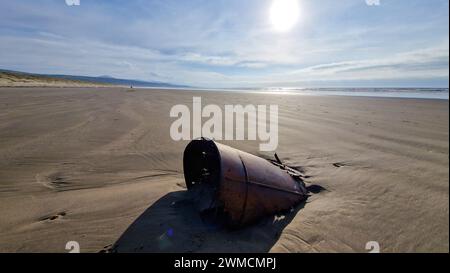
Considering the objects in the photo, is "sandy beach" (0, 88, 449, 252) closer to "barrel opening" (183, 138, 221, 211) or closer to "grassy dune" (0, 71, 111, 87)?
"barrel opening" (183, 138, 221, 211)

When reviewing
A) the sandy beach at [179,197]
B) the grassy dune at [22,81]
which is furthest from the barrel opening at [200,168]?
the grassy dune at [22,81]

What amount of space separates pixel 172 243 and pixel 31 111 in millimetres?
8908

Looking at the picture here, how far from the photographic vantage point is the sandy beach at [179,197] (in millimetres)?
2643

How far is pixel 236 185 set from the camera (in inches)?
108

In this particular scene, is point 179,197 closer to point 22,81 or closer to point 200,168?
point 200,168

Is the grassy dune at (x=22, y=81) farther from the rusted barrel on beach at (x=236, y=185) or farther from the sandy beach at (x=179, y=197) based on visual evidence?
the rusted barrel on beach at (x=236, y=185)

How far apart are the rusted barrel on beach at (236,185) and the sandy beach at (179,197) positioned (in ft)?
0.45

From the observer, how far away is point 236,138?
22.1 feet

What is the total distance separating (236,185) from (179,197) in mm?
1089

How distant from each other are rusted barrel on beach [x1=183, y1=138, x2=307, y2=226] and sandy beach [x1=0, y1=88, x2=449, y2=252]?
0.45ft

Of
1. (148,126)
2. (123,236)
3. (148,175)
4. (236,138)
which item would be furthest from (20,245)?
(148,126)

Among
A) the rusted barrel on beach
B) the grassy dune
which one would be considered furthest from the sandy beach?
the grassy dune

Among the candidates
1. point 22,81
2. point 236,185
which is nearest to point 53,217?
point 236,185

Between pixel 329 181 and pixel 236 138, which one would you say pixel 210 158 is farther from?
pixel 236 138
